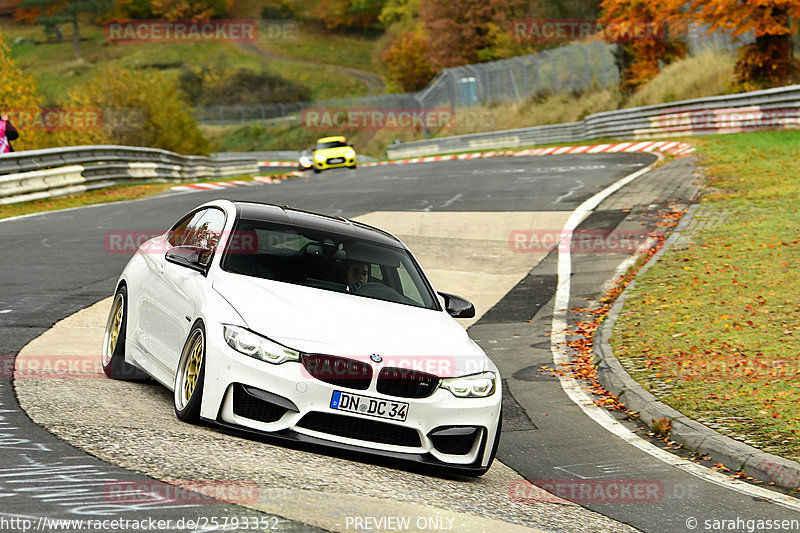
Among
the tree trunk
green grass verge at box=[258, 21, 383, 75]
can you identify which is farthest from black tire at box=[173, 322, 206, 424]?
the tree trunk

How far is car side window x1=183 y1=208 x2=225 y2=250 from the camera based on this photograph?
→ 8.35 meters

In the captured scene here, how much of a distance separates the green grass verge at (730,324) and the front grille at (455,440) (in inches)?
100

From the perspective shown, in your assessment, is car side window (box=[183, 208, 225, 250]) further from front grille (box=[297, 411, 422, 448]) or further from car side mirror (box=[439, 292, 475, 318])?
front grille (box=[297, 411, 422, 448])

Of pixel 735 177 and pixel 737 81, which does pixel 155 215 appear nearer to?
pixel 735 177

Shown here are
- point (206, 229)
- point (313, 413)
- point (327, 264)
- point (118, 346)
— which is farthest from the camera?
point (118, 346)

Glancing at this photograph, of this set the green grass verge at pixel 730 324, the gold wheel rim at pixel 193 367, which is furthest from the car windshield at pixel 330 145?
the gold wheel rim at pixel 193 367

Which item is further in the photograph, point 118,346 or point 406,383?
point 118,346

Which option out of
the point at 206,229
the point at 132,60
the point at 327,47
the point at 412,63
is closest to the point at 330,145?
the point at 206,229

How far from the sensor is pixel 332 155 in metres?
45.4

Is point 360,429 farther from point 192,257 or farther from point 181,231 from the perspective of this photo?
point 181,231

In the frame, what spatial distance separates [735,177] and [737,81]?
1850cm

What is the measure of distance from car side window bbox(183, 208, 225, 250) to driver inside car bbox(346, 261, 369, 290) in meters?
1.06

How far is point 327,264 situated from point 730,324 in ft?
18.8

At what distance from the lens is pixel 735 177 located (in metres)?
23.5
